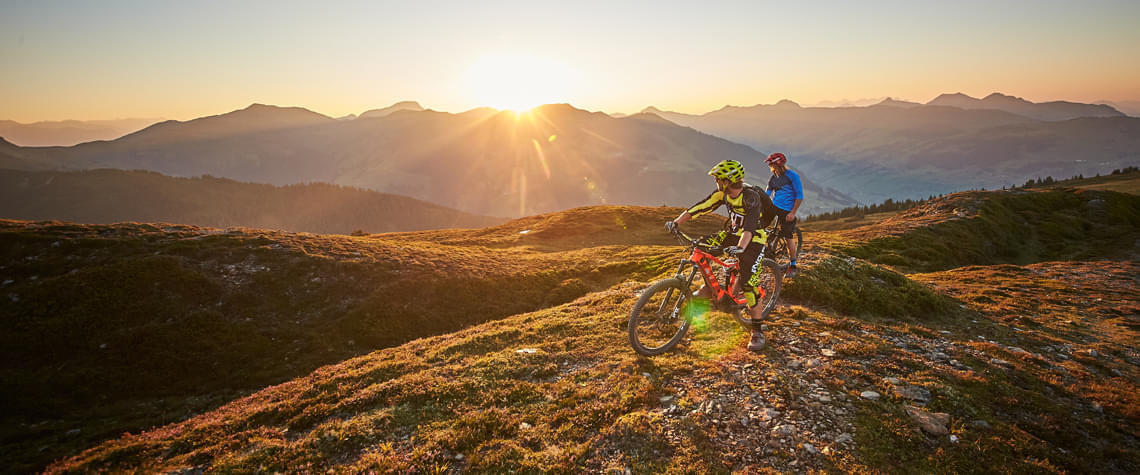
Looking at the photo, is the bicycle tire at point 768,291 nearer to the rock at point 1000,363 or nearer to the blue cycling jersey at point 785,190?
the blue cycling jersey at point 785,190

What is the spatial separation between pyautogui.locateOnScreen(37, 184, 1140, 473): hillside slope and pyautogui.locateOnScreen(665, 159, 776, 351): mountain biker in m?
1.63

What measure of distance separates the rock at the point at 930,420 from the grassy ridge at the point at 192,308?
16.5 metres

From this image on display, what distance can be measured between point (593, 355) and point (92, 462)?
11461mm

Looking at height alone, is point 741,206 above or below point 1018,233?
above

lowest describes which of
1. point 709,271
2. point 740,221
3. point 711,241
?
point 709,271

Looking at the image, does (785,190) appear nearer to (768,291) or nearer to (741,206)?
(768,291)

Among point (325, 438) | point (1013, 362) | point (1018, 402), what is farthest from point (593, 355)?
point (1013, 362)

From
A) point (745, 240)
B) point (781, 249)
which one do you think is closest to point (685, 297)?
point (745, 240)

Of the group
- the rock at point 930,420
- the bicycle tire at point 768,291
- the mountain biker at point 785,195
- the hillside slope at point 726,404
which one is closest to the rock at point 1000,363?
the hillside slope at point 726,404

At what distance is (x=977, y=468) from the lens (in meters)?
6.20

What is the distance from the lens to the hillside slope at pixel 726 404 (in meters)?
6.85

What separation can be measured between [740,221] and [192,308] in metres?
26.3

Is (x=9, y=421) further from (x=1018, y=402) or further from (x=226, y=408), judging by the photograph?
(x=1018, y=402)

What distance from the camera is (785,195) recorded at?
13.0 meters
